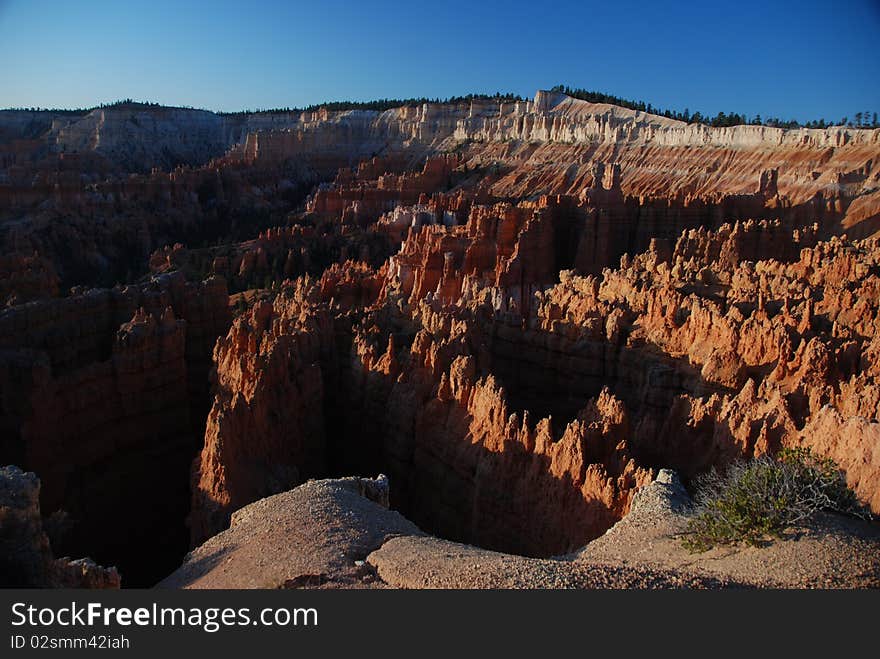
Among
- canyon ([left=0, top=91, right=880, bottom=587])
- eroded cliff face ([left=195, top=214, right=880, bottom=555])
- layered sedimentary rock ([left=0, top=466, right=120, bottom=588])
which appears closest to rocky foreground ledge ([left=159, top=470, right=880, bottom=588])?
canyon ([left=0, top=91, right=880, bottom=587])

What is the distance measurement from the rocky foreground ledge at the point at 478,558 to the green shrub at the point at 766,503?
0.18 meters

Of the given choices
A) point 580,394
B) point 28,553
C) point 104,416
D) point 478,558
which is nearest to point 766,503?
point 478,558

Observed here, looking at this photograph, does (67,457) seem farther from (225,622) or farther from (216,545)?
(225,622)

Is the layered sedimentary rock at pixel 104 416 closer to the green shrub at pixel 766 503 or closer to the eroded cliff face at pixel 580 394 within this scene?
the eroded cliff face at pixel 580 394

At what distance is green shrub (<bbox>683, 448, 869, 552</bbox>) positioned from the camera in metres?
7.51

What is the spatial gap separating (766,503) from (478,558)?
10.3 feet

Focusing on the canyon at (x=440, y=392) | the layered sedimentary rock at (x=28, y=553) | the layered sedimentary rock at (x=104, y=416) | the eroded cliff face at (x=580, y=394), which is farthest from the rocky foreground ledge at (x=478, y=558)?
the layered sedimentary rock at (x=104, y=416)

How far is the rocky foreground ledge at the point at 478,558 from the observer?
6.59 metres

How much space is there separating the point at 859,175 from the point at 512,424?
44.1 m

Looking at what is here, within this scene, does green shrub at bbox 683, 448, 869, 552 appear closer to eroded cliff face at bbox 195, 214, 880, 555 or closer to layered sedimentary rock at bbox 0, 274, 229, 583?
eroded cliff face at bbox 195, 214, 880, 555

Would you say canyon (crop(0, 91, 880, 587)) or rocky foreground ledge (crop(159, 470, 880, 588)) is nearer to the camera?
rocky foreground ledge (crop(159, 470, 880, 588))

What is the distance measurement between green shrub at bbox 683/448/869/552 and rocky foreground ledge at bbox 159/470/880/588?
183mm

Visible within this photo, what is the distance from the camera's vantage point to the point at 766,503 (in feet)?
25.3

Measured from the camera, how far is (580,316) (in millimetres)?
17516
